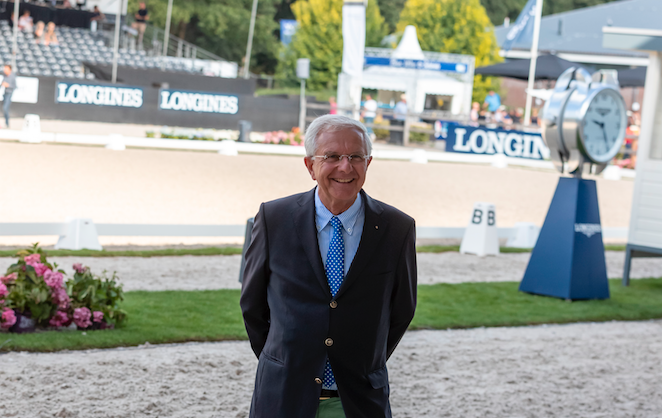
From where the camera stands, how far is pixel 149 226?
33.1 ft

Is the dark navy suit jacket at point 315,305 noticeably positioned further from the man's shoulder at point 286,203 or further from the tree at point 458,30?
the tree at point 458,30

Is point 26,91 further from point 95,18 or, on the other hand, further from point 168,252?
point 168,252

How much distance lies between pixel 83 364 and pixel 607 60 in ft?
161

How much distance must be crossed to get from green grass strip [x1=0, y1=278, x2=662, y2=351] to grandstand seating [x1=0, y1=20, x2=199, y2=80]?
78.9ft

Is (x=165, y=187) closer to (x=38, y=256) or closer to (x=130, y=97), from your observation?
(x=38, y=256)

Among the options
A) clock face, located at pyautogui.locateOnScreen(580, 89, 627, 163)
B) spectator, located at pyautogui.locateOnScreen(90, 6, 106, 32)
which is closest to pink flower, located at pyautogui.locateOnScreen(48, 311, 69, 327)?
clock face, located at pyautogui.locateOnScreen(580, 89, 627, 163)

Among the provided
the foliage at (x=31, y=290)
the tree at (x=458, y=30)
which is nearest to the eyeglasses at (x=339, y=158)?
the foliage at (x=31, y=290)

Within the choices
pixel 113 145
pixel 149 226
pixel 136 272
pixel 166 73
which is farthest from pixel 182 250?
pixel 166 73

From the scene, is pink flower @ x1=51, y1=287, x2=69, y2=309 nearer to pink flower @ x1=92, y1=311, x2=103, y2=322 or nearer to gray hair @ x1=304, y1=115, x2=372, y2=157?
pink flower @ x1=92, y1=311, x2=103, y2=322

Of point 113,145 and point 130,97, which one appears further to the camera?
point 130,97

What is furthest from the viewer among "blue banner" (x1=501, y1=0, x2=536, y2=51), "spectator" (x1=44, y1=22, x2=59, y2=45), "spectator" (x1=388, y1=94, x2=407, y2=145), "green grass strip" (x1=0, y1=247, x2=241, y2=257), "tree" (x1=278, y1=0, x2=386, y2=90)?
"tree" (x1=278, y1=0, x2=386, y2=90)

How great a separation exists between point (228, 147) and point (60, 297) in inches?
603

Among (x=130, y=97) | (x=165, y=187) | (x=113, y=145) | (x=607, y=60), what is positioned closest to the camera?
(x=165, y=187)

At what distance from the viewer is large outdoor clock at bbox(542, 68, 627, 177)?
8.46 metres
